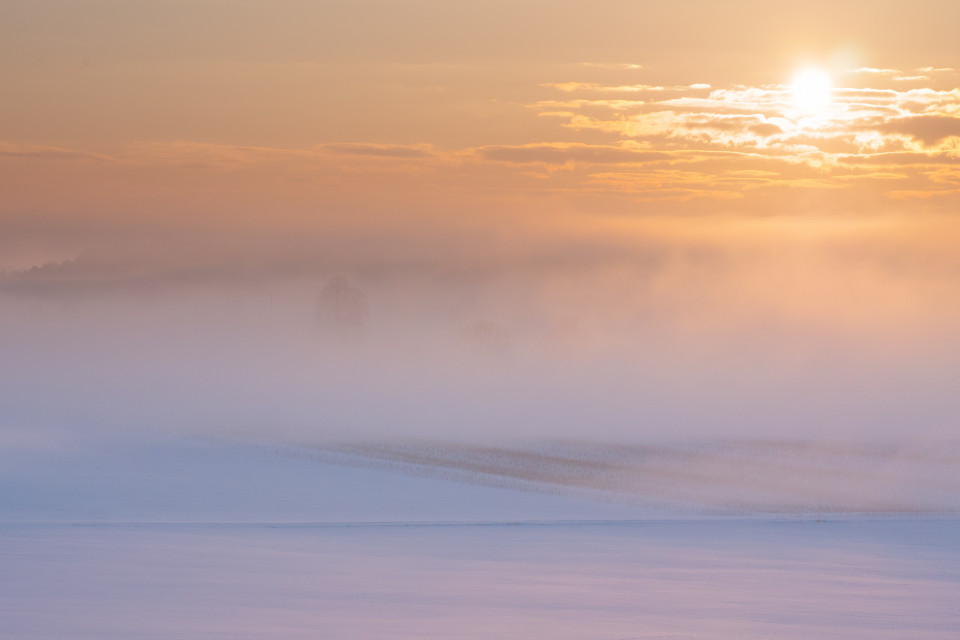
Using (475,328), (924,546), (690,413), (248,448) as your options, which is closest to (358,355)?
(475,328)

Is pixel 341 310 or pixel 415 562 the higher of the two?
pixel 341 310

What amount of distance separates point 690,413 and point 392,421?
54.3ft

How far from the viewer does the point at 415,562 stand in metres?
22.8

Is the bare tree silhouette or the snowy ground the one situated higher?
the bare tree silhouette

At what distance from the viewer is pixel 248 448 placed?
39.5m

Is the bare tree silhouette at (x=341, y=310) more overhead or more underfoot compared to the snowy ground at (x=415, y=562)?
more overhead

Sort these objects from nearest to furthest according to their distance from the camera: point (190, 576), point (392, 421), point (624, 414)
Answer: point (190, 576) → point (392, 421) → point (624, 414)

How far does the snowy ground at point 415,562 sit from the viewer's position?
17.2m

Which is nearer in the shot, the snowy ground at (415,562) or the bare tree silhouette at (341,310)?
the snowy ground at (415,562)

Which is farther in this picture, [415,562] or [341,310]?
[341,310]

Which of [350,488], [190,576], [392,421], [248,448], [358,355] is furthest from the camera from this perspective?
[358,355]

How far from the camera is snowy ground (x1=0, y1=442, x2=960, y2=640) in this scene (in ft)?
56.5

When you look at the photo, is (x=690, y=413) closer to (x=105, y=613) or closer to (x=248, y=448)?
(x=248, y=448)

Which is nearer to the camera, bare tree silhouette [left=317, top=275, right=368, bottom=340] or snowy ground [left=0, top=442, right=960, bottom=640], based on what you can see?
snowy ground [left=0, top=442, right=960, bottom=640]
